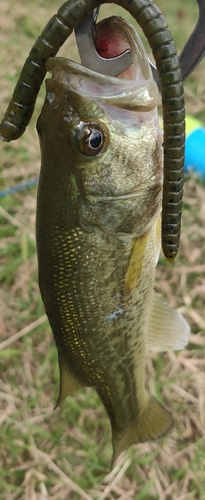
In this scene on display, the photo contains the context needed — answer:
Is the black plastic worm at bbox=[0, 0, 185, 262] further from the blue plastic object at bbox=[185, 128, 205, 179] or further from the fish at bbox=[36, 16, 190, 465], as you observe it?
the blue plastic object at bbox=[185, 128, 205, 179]

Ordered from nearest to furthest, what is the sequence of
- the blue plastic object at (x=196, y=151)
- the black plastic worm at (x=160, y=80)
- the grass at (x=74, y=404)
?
the black plastic worm at (x=160, y=80) → the grass at (x=74, y=404) → the blue plastic object at (x=196, y=151)

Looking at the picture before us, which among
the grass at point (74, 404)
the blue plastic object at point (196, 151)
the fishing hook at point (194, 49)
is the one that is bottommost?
the grass at point (74, 404)

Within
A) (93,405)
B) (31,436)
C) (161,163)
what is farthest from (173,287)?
(161,163)

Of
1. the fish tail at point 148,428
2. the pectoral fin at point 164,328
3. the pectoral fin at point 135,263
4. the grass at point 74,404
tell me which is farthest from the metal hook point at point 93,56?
the grass at point 74,404

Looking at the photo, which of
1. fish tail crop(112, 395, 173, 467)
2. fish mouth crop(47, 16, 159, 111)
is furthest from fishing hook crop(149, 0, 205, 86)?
fish tail crop(112, 395, 173, 467)

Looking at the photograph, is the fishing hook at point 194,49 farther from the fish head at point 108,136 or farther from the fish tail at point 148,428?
the fish tail at point 148,428

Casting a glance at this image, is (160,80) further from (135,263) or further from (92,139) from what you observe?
(135,263)
